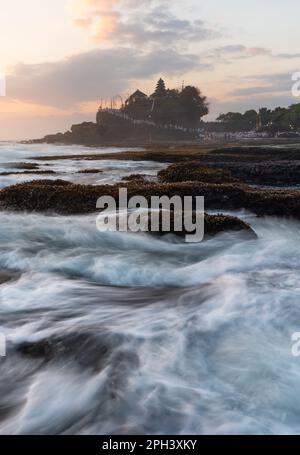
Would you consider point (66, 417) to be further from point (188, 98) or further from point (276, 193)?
point (188, 98)

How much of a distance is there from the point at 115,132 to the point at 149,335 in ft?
422

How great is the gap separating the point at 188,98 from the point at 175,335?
13470cm

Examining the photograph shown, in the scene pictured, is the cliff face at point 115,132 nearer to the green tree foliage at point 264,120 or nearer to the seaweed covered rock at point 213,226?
the green tree foliage at point 264,120

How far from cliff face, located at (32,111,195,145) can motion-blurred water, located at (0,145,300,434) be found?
118 metres

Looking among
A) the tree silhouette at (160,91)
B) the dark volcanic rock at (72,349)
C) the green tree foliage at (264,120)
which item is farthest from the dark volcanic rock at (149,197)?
the tree silhouette at (160,91)

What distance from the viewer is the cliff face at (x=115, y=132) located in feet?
411

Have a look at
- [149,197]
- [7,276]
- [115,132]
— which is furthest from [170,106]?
[7,276]

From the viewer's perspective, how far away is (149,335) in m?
4.38

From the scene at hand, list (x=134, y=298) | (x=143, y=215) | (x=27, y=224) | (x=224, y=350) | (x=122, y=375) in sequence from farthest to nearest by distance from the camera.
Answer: (x=27, y=224) → (x=143, y=215) → (x=134, y=298) → (x=224, y=350) → (x=122, y=375)

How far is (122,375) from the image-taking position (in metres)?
3.65

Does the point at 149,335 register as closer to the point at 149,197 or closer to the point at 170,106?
the point at 149,197

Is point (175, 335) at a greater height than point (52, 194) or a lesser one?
lesser

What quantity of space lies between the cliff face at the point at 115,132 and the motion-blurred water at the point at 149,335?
118m
